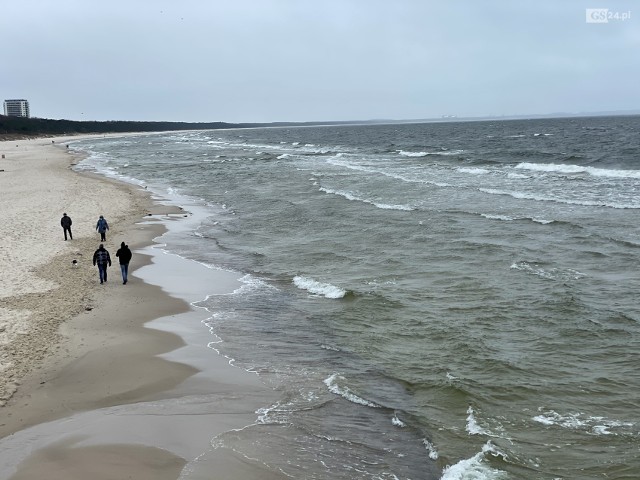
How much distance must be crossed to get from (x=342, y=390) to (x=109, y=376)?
433cm

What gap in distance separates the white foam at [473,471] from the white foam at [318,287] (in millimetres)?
8731

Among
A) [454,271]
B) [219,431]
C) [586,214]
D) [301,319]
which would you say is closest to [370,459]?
[219,431]

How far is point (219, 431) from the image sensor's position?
9.77 m

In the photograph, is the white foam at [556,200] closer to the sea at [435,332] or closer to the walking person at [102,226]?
the sea at [435,332]

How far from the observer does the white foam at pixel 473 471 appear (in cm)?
852

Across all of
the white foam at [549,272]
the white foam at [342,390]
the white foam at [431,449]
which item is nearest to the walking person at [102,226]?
the white foam at [549,272]

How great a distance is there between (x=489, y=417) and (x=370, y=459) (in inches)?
95.8

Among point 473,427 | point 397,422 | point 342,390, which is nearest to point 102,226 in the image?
point 342,390

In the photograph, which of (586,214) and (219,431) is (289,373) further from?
(586,214)

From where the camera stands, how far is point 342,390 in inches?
446

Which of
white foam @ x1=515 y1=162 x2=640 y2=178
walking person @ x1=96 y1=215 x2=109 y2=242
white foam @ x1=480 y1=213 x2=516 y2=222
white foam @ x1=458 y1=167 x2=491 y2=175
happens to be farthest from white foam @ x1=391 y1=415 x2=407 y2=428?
white foam @ x1=458 y1=167 x2=491 y2=175

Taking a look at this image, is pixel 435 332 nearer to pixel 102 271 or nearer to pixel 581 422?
pixel 581 422

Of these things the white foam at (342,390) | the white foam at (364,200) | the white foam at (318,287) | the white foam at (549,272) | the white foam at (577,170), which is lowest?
the white foam at (342,390)

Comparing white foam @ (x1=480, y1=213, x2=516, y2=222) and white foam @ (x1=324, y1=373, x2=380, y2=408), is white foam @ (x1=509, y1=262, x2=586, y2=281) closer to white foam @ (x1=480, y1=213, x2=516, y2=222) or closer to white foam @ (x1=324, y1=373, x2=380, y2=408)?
white foam @ (x1=480, y1=213, x2=516, y2=222)
